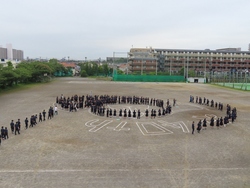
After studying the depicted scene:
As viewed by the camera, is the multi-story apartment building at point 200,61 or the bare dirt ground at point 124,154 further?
the multi-story apartment building at point 200,61

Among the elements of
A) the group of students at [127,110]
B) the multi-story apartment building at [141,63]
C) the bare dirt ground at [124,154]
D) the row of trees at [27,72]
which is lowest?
the bare dirt ground at [124,154]

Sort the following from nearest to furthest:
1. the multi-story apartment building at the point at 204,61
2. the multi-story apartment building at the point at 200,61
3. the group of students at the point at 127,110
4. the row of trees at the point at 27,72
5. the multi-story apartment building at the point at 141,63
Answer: the group of students at the point at 127,110 < the row of trees at the point at 27,72 < the multi-story apartment building at the point at 141,63 < the multi-story apartment building at the point at 200,61 < the multi-story apartment building at the point at 204,61

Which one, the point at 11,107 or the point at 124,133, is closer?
the point at 124,133

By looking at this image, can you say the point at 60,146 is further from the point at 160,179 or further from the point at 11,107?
the point at 11,107

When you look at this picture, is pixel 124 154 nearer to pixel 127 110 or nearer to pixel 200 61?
pixel 127 110

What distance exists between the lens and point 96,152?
1525 centimetres

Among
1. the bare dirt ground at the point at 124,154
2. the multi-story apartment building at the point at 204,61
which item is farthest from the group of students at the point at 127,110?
the multi-story apartment building at the point at 204,61

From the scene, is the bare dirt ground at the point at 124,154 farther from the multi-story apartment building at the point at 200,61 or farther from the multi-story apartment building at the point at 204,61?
the multi-story apartment building at the point at 204,61

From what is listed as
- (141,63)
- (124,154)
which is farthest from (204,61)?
(124,154)

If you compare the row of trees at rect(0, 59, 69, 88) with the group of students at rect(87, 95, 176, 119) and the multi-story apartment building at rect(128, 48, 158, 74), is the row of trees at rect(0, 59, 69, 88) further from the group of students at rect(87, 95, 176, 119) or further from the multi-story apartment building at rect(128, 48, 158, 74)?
the multi-story apartment building at rect(128, 48, 158, 74)

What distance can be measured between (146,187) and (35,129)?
12.1 metres

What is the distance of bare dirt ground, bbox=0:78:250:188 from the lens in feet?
38.2

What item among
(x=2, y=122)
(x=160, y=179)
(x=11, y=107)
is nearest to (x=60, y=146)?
(x=160, y=179)

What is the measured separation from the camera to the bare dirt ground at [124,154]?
1164 cm
